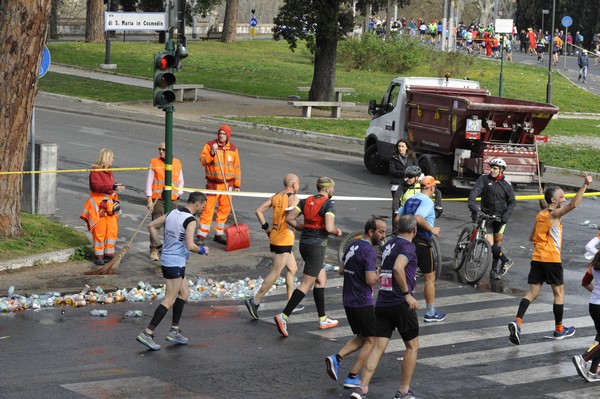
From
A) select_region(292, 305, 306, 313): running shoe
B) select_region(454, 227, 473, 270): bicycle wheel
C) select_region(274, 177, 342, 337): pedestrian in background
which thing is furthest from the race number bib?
select_region(454, 227, 473, 270): bicycle wheel

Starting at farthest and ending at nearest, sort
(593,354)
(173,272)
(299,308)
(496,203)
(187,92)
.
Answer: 1. (187,92)
2. (496,203)
3. (299,308)
4. (173,272)
5. (593,354)

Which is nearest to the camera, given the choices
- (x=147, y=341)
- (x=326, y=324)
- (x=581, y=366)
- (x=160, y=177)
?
(x=581, y=366)

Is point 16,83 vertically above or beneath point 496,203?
above

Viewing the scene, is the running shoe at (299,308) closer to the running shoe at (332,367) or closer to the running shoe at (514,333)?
the running shoe at (514,333)

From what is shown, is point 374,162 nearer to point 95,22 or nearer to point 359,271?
point 359,271

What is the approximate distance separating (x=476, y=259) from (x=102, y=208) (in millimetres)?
5487

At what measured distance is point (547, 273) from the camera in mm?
12953

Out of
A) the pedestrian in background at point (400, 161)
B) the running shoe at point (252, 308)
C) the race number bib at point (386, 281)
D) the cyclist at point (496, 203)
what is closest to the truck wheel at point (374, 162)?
the pedestrian in background at point (400, 161)

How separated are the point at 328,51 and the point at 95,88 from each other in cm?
913

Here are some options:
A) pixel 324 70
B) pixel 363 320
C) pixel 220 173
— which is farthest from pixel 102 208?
pixel 324 70

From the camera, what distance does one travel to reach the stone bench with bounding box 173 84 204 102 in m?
39.6

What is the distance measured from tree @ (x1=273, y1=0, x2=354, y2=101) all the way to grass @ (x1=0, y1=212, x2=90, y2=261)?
19899 millimetres

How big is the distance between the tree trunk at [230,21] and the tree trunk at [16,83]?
160 ft

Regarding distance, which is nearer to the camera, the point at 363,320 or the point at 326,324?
the point at 363,320
